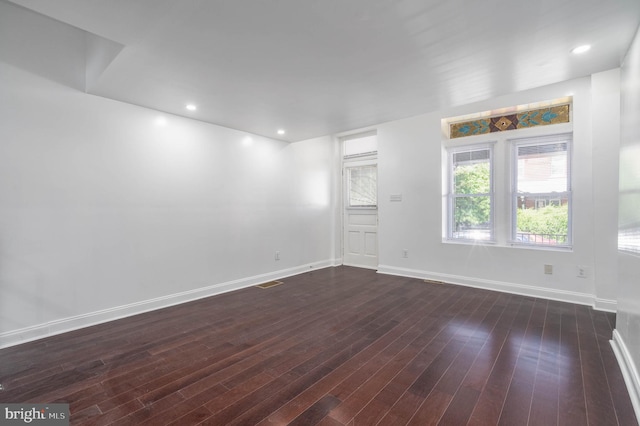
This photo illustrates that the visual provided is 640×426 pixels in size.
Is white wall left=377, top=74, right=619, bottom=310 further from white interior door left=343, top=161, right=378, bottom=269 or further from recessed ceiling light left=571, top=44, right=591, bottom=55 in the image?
recessed ceiling light left=571, top=44, right=591, bottom=55

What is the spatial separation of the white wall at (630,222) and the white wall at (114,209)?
4090mm

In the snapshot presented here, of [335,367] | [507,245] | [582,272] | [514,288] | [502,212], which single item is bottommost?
A: [335,367]

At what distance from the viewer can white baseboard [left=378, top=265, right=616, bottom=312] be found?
10.9 ft

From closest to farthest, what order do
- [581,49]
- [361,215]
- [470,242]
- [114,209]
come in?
1. [581,49]
2. [114,209]
3. [470,242]
4. [361,215]

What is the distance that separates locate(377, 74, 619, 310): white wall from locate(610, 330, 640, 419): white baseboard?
1227 millimetres

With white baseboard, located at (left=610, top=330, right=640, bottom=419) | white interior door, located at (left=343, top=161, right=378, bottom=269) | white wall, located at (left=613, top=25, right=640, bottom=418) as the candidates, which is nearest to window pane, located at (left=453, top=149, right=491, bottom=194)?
white interior door, located at (left=343, top=161, right=378, bottom=269)

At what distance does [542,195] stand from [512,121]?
1102 mm

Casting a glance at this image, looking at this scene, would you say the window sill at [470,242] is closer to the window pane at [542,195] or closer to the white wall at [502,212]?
the white wall at [502,212]

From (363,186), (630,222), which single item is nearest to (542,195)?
(630,222)

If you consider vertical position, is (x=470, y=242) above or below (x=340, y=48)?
below

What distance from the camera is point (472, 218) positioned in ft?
14.5

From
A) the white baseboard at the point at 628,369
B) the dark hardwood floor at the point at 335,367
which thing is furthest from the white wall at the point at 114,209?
the white baseboard at the point at 628,369

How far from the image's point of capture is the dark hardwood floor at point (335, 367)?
1687 millimetres

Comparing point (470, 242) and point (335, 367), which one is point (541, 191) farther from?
point (335, 367)
